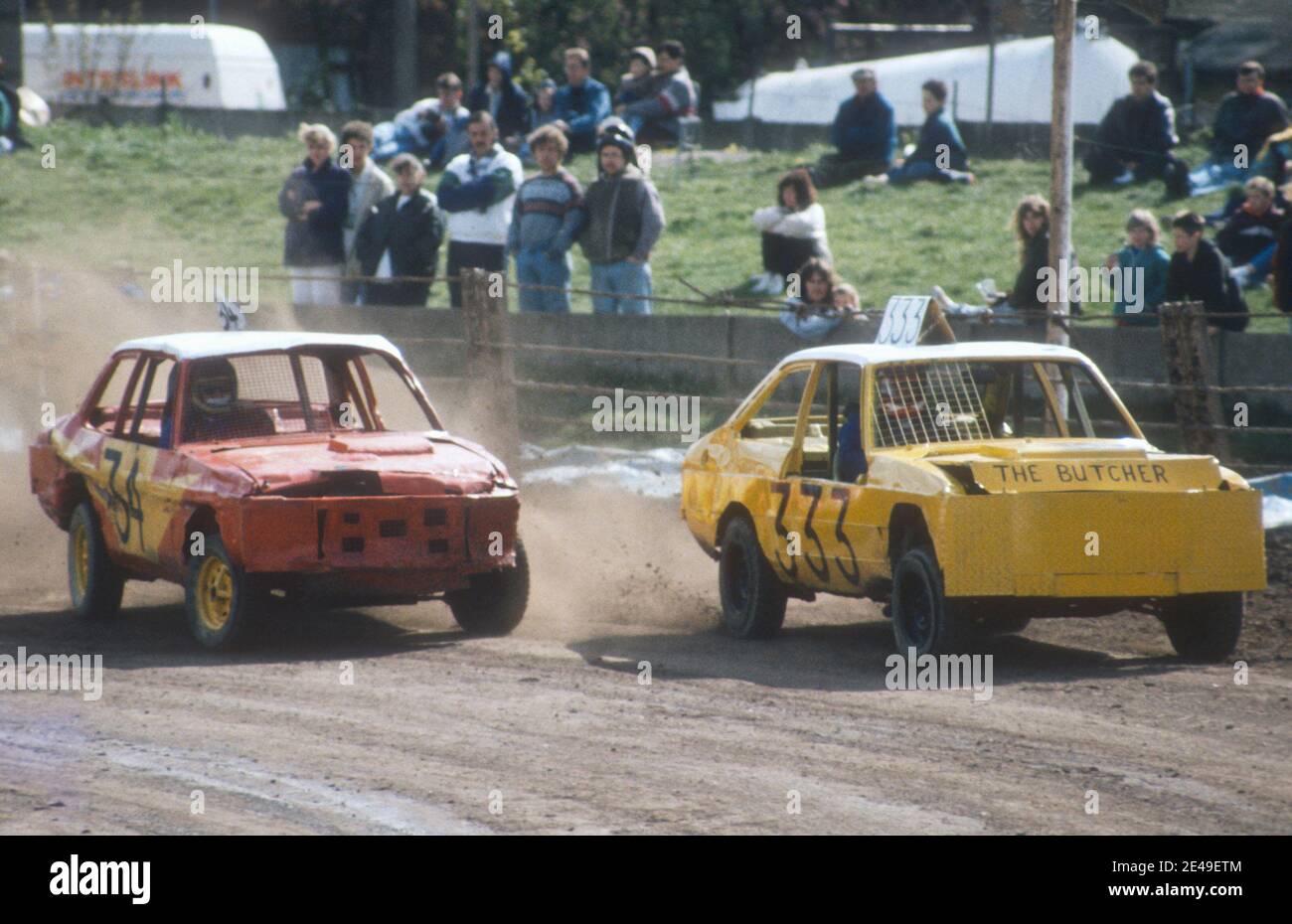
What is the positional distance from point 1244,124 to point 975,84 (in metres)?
10.4

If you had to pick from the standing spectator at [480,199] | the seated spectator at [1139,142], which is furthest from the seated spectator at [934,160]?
the standing spectator at [480,199]

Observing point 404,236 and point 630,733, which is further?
point 404,236

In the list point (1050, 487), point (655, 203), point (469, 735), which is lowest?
point (469, 735)

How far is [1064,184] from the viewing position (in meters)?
12.9

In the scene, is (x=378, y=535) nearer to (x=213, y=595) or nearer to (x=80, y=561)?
(x=213, y=595)

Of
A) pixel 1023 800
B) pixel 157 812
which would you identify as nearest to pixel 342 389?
pixel 157 812

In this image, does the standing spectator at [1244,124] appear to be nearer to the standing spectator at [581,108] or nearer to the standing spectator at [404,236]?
the standing spectator at [581,108]

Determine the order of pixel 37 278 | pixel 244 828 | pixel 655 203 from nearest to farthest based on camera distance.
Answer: pixel 244 828
pixel 655 203
pixel 37 278

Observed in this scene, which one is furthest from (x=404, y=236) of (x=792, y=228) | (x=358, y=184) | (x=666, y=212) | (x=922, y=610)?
(x=922, y=610)

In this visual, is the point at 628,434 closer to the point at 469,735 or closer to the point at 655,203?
the point at 655,203

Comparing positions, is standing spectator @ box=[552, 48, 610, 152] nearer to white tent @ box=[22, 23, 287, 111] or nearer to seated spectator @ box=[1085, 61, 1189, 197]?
seated spectator @ box=[1085, 61, 1189, 197]

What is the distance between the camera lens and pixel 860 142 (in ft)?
74.6

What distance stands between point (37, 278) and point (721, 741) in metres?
12.9

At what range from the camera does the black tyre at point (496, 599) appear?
10336 mm
